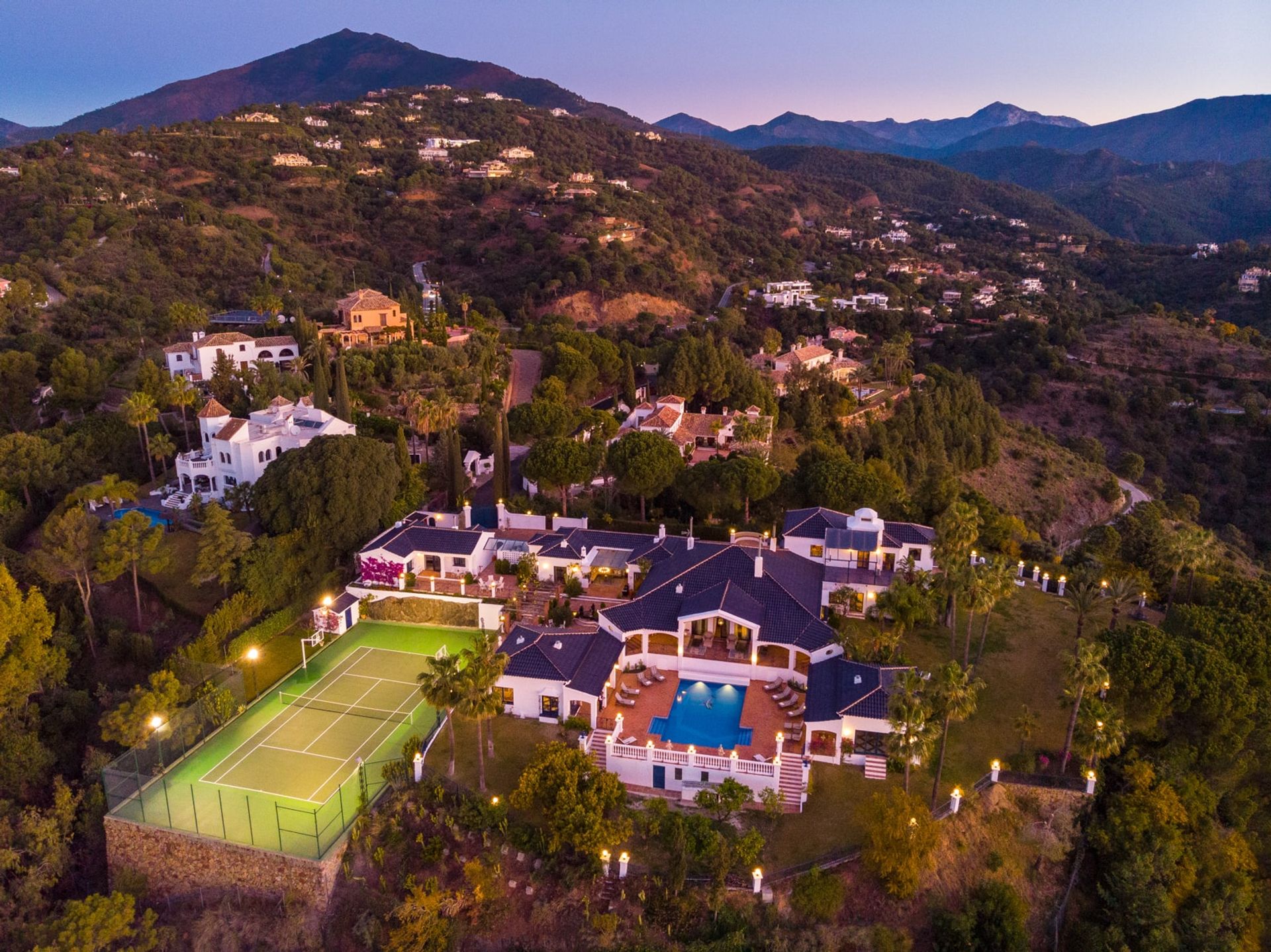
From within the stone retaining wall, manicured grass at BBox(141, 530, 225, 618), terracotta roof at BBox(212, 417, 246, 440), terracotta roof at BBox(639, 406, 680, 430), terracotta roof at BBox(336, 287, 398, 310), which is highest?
terracotta roof at BBox(336, 287, 398, 310)

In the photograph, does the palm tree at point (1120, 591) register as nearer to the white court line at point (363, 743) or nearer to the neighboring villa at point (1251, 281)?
the white court line at point (363, 743)

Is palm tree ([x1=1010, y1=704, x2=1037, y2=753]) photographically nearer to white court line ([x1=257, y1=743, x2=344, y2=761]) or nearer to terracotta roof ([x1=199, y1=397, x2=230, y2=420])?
white court line ([x1=257, y1=743, x2=344, y2=761])

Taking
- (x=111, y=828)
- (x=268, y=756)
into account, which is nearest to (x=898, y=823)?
(x=268, y=756)

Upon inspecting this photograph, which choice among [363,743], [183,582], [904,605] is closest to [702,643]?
[904,605]

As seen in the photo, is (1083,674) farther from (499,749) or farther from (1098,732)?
(499,749)

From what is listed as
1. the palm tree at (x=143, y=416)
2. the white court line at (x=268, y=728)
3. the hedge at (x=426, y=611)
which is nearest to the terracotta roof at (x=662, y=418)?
the hedge at (x=426, y=611)

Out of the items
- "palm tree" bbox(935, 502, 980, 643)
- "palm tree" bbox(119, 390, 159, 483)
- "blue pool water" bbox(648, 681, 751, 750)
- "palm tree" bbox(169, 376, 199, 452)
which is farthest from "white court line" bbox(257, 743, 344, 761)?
"palm tree" bbox(169, 376, 199, 452)
